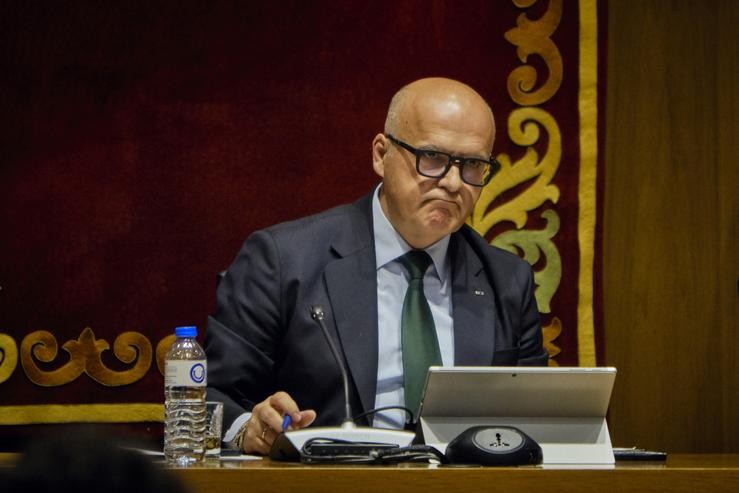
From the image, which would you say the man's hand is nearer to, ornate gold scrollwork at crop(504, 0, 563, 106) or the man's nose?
the man's nose

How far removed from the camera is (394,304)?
2379 mm

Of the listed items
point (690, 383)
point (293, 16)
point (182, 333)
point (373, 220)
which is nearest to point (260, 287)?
point (373, 220)

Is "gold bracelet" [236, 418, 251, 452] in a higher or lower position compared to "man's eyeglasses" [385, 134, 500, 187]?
lower

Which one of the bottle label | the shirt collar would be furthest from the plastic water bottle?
the shirt collar

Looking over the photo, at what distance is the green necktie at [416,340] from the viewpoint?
2256mm

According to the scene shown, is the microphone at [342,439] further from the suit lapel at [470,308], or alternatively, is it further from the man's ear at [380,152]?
the man's ear at [380,152]

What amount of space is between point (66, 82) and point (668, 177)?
165 cm

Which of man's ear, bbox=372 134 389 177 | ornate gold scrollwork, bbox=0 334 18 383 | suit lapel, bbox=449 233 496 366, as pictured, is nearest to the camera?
suit lapel, bbox=449 233 496 366

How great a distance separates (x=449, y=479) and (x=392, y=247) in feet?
3.53

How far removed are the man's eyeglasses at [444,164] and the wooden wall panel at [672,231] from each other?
716 mm

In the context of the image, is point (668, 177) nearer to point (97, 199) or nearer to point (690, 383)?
point (690, 383)

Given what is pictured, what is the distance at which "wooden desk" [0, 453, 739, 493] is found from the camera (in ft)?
4.60

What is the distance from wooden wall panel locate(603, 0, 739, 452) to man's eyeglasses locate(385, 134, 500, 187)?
72cm

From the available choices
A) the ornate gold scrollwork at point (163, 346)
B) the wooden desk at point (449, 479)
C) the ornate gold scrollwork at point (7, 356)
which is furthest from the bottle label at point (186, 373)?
the ornate gold scrollwork at point (7, 356)
